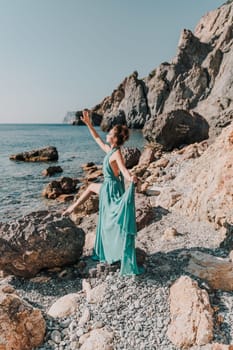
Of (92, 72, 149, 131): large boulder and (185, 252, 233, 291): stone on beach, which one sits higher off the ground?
(92, 72, 149, 131): large boulder

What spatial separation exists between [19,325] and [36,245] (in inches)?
71.8

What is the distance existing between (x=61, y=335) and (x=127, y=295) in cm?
127

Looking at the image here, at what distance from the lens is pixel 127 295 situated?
5332 mm

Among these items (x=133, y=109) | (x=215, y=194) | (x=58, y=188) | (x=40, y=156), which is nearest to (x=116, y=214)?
(x=215, y=194)

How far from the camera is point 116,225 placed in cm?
580

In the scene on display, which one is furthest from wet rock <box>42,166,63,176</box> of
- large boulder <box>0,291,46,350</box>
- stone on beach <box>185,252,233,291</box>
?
large boulder <box>0,291,46,350</box>

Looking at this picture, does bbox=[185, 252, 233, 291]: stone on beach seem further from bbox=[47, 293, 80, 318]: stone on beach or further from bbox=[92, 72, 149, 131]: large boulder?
bbox=[92, 72, 149, 131]: large boulder

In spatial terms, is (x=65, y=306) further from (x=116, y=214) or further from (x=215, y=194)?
(x=215, y=194)

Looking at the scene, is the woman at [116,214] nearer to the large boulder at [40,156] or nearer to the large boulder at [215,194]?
the large boulder at [215,194]

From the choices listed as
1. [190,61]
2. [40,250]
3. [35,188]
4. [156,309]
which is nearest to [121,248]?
[156,309]

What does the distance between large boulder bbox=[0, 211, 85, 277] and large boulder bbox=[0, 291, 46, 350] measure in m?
1.41

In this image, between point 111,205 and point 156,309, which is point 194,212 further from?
point 156,309

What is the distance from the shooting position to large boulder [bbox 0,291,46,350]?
4.34 meters

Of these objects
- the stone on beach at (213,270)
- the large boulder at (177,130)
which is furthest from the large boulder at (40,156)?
the stone on beach at (213,270)
